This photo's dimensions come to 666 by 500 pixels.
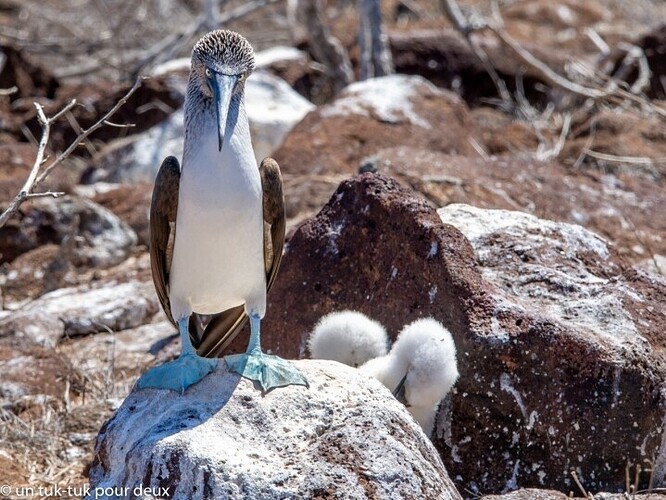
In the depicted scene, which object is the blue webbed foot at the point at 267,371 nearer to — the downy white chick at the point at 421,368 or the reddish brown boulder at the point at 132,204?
the downy white chick at the point at 421,368

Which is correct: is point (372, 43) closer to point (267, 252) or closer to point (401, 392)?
point (267, 252)

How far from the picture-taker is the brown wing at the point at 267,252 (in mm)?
4289

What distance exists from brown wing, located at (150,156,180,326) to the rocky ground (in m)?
0.68

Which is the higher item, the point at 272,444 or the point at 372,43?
the point at 272,444

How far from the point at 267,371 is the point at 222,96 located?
0.95 meters

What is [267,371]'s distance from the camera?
149 inches

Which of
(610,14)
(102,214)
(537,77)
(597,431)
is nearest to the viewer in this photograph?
(597,431)

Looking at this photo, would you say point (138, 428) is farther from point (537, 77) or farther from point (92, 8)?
point (92, 8)

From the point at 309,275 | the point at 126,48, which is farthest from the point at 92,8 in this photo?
the point at 309,275

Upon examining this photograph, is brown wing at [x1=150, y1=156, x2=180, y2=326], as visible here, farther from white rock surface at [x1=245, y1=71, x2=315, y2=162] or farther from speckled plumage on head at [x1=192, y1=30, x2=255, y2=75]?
white rock surface at [x1=245, y1=71, x2=315, y2=162]

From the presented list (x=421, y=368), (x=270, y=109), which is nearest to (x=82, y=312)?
(x=421, y=368)

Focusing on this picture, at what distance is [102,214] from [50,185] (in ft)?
1.33

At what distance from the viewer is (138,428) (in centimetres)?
363

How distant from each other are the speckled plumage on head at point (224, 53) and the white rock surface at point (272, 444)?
1079mm
